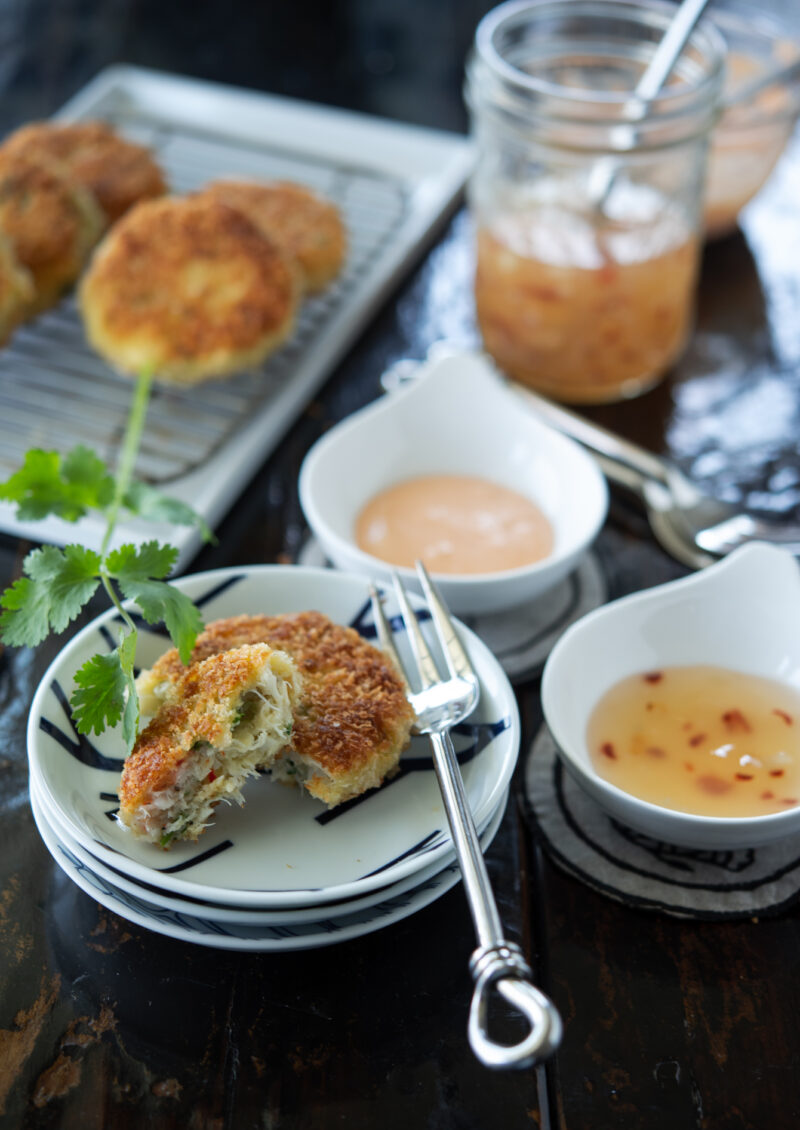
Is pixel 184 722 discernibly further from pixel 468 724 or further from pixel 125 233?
pixel 125 233

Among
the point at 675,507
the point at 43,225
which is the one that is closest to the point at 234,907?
the point at 675,507

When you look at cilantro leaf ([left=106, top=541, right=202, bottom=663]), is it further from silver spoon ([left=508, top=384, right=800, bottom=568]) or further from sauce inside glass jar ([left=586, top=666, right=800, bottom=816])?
silver spoon ([left=508, top=384, right=800, bottom=568])

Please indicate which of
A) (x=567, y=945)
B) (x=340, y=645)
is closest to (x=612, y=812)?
(x=567, y=945)

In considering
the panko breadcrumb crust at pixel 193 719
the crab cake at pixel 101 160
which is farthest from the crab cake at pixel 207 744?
the crab cake at pixel 101 160

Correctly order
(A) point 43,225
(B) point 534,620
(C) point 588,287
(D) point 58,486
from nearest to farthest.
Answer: (D) point 58,486, (B) point 534,620, (C) point 588,287, (A) point 43,225

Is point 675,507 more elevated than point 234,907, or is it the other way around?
point 234,907

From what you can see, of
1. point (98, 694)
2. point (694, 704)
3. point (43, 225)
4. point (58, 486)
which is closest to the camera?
point (98, 694)

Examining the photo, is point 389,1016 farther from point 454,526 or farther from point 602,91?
point 602,91
